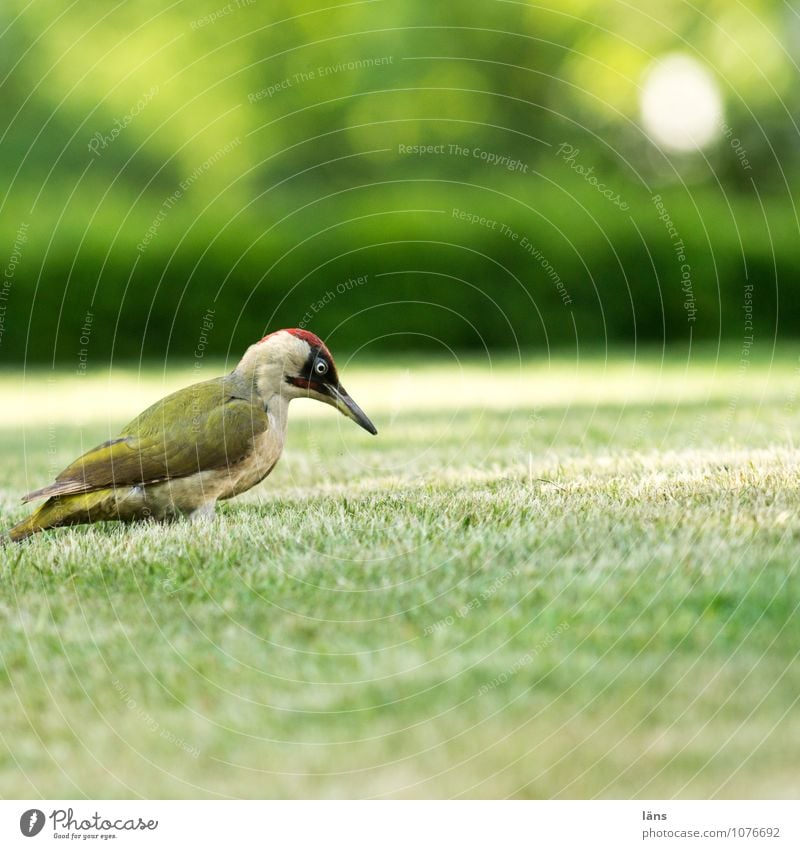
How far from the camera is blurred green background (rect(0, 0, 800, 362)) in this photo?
63.4 feet

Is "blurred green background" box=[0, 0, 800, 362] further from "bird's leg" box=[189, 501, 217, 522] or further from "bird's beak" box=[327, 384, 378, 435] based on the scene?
"bird's leg" box=[189, 501, 217, 522]

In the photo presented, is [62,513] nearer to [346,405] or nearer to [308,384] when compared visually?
[308,384]

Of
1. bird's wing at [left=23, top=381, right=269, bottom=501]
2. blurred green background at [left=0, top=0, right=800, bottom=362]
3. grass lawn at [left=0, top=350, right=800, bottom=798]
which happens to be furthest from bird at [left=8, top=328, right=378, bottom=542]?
blurred green background at [left=0, top=0, right=800, bottom=362]

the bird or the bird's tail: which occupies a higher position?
the bird

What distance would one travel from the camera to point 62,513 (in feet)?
18.2

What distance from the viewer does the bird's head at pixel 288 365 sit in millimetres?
5926

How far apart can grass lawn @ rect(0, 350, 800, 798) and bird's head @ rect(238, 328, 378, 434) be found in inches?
25.4

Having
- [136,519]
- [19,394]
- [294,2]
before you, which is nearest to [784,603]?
[136,519]

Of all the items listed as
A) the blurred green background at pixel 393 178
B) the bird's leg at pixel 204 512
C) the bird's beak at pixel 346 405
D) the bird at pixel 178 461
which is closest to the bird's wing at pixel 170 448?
the bird at pixel 178 461

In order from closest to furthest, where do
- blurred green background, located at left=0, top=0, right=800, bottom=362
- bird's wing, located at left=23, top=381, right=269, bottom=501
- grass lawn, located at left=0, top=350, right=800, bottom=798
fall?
grass lawn, located at left=0, top=350, right=800, bottom=798
bird's wing, located at left=23, top=381, right=269, bottom=501
blurred green background, located at left=0, top=0, right=800, bottom=362

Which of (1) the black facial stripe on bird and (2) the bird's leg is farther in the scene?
(1) the black facial stripe on bird

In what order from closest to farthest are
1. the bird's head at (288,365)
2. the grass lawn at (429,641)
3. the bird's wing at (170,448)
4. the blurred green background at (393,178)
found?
1. the grass lawn at (429,641)
2. the bird's wing at (170,448)
3. the bird's head at (288,365)
4. the blurred green background at (393,178)

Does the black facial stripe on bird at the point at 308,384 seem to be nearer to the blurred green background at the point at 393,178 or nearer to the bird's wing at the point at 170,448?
the bird's wing at the point at 170,448

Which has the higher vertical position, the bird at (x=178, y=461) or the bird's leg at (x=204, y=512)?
the bird at (x=178, y=461)
